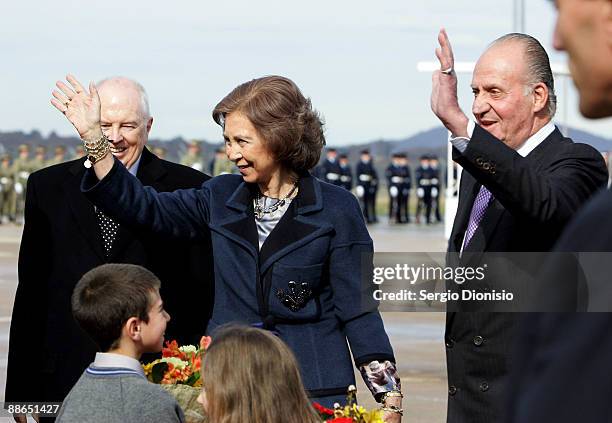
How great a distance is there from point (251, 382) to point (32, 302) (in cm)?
162

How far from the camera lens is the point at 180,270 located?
14.6 ft

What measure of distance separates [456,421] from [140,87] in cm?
175

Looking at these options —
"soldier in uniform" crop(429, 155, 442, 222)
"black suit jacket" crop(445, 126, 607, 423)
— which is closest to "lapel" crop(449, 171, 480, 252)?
"black suit jacket" crop(445, 126, 607, 423)

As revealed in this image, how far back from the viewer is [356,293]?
3812mm

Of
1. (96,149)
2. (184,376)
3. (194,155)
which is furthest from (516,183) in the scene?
(194,155)

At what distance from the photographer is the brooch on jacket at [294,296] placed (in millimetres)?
3754

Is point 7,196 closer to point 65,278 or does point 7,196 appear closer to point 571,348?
point 65,278

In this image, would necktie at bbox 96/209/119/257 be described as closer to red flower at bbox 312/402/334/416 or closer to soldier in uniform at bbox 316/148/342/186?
red flower at bbox 312/402/334/416

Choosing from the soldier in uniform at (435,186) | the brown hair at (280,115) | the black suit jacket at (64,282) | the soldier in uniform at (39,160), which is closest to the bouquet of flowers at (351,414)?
the brown hair at (280,115)

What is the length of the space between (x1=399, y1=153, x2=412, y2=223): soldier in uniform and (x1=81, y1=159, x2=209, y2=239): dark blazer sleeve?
3754 centimetres

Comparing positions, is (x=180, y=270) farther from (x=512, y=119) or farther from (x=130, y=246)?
(x=512, y=119)

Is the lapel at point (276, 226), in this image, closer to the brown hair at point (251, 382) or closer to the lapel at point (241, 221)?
the lapel at point (241, 221)

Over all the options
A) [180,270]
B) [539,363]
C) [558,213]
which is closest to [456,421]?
[558,213]

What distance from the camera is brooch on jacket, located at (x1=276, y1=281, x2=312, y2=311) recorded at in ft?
12.3
